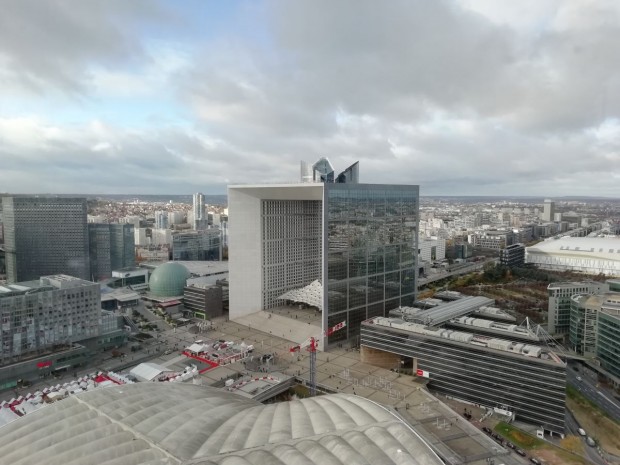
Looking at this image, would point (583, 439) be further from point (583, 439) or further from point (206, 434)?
point (206, 434)

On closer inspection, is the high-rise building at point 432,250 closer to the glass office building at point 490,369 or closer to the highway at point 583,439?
the glass office building at point 490,369

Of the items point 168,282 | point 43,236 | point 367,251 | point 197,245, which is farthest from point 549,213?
point 43,236

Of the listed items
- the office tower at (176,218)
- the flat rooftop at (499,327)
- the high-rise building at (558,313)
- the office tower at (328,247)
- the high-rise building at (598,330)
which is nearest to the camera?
the flat rooftop at (499,327)

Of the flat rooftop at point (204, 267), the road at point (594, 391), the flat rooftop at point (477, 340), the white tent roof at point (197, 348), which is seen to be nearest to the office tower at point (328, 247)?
the flat rooftop at point (477, 340)

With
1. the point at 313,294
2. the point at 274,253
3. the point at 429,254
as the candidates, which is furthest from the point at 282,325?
the point at 429,254

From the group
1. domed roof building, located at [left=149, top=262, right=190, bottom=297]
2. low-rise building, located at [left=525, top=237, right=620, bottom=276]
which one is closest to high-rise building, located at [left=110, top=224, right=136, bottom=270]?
domed roof building, located at [left=149, top=262, right=190, bottom=297]

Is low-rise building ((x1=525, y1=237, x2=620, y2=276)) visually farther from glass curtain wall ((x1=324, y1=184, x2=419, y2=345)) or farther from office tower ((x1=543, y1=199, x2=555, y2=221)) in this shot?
office tower ((x1=543, y1=199, x2=555, y2=221))

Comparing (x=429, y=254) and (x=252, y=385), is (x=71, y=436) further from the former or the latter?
(x=429, y=254)
